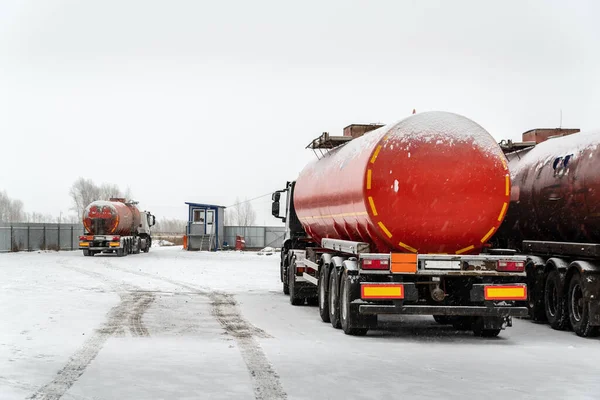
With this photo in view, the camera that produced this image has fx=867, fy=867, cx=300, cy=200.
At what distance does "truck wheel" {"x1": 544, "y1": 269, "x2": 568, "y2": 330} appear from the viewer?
1557 centimetres

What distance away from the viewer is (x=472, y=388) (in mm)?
9359

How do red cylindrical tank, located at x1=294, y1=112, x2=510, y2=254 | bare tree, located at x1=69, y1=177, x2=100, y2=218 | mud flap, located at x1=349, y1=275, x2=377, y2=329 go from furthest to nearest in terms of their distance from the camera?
bare tree, located at x1=69, y1=177, x2=100, y2=218
mud flap, located at x1=349, y1=275, x2=377, y2=329
red cylindrical tank, located at x1=294, y1=112, x2=510, y2=254

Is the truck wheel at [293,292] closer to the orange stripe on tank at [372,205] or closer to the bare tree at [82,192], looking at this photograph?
the orange stripe on tank at [372,205]

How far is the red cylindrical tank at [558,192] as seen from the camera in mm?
14648

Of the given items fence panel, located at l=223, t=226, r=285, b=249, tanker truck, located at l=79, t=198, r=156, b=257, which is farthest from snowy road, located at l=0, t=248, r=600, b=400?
fence panel, located at l=223, t=226, r=285, b=249

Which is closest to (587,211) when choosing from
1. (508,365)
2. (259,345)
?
(508,365)

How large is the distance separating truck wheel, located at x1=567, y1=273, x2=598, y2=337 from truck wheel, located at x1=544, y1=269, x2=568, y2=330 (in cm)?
21

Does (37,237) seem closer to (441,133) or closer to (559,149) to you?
(559,149)

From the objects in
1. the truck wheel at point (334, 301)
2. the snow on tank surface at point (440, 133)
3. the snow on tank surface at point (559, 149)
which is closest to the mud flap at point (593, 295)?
the snow on tank surface at point (559, 149)

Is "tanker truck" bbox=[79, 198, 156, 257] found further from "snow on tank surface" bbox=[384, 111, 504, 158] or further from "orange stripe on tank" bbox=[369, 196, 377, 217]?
"snow on tank surface" bbox=[384, 111, 504, 158]

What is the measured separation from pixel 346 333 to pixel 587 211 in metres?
4.59

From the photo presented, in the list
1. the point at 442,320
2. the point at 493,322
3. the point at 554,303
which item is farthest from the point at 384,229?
the point at 554,303

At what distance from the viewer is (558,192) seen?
15.9 meters

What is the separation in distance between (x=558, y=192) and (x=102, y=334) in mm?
8478
